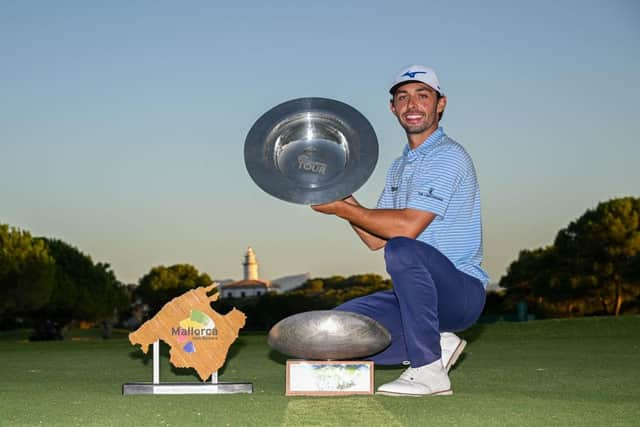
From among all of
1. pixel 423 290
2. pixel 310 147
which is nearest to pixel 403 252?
pixel 423 290

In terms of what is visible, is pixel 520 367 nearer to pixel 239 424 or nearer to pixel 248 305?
pixel 239 424

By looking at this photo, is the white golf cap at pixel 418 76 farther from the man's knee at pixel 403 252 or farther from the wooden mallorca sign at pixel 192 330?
the wooden mallorca sign at pixel 192 330

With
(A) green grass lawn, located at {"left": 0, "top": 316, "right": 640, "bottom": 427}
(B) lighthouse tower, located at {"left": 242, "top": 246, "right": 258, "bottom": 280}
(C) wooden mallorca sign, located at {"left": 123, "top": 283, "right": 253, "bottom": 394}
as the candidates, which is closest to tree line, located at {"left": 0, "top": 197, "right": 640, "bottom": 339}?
(A) green grass lawn, located at {"left": 0, "top": 316, "right": 640, "bottom": 427}

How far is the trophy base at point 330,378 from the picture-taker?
4820 millimetres

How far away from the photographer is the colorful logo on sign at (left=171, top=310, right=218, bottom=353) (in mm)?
5445

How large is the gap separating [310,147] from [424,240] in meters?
0.88

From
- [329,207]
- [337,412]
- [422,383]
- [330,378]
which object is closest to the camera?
[337,412]

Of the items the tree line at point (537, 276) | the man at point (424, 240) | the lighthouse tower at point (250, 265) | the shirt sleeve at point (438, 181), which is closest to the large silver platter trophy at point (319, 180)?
the man at point (424, 240)

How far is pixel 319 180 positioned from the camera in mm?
4906

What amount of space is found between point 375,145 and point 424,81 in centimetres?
48

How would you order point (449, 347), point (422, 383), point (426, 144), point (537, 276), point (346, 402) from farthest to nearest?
point (537, 276), point (449, 347), point (426, 144), point (422, 383), point (346, 402)

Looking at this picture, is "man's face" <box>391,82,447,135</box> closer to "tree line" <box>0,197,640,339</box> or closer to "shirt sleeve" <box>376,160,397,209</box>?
"shirt sleeve" <box>376,160,397,209</box>

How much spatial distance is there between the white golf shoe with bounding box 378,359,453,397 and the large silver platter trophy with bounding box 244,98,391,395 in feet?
0.73

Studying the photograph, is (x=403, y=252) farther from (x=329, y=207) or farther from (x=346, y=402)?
(x=346, y=402)
